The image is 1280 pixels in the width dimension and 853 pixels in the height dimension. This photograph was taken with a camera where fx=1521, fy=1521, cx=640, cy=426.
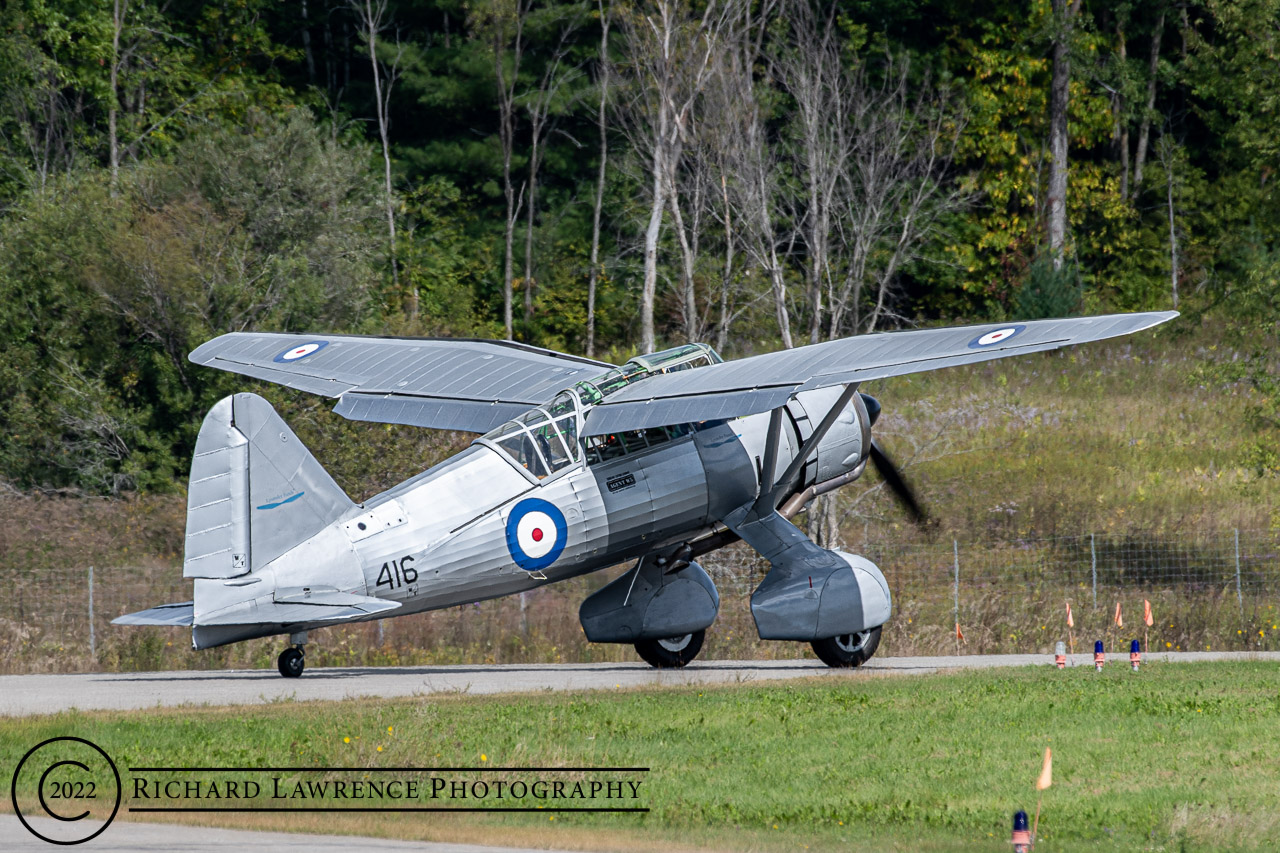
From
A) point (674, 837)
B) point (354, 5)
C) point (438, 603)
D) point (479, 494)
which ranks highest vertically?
point (354, 5)

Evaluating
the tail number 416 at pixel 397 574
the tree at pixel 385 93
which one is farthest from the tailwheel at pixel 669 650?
the tree at pixel 385 93

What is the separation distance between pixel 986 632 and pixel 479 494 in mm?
10053

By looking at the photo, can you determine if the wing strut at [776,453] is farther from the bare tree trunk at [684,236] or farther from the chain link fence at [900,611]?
the bare tree trunk at [684,236]

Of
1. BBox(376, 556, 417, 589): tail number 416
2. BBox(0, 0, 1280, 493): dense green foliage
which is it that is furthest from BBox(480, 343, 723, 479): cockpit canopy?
BBox(0, 0, 1280, 493): dense green foliage

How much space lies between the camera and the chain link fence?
2155 centimetres

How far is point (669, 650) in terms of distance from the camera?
60.3ft

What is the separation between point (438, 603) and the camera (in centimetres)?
1609

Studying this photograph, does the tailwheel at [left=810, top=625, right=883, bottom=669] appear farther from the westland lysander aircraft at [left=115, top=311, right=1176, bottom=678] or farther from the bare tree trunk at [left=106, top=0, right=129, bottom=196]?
the bare tree trunk at [left=106, top=0, right=129, bottom=196]

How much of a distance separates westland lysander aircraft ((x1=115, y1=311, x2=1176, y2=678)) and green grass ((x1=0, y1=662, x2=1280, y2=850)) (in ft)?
5.15

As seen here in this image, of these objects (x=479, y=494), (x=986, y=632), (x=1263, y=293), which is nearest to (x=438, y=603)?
(x=479, y=494)

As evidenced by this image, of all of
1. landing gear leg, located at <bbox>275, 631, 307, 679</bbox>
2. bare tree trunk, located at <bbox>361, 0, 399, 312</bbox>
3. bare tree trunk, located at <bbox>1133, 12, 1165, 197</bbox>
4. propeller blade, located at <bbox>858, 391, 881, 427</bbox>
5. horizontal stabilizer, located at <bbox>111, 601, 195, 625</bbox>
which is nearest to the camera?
horizontal stabilizer, located at <bbox>111, 601, 195, 625</bbox>

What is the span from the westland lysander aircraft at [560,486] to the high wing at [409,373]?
28mm

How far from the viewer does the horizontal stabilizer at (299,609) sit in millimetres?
14891

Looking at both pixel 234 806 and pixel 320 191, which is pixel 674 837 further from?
pixel 320 191
